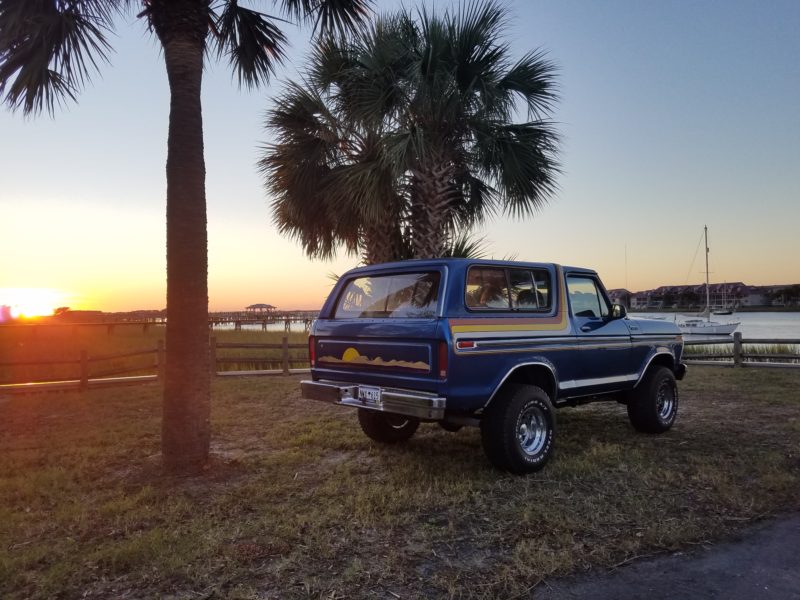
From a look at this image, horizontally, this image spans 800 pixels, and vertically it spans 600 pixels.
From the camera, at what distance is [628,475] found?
530 centimetres

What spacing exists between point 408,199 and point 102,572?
971cm

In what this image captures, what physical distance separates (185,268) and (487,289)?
3000mm

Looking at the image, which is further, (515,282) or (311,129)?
(311,129)

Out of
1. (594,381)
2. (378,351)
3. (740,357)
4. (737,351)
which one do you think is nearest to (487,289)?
(378,351)

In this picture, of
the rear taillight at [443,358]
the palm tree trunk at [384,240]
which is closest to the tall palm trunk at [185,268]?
the rear taillight at [443,358]

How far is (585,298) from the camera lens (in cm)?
656

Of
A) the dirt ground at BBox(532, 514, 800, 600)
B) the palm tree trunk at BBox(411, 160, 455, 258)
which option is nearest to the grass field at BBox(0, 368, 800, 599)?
the dirt ground at BBox(532, 514, 800, 600)

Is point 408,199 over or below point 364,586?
over

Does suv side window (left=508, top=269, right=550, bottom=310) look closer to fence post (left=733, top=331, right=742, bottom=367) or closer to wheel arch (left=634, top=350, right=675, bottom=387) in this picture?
wheel arch (left=634, top=350, right=675, bottom=387)

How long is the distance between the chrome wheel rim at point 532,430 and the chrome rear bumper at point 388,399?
43.4 inches

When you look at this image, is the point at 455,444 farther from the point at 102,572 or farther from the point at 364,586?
the point at 102,572

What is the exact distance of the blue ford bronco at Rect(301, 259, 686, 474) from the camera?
16.3ft

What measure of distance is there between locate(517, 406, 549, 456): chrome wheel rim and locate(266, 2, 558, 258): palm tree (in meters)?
5.99

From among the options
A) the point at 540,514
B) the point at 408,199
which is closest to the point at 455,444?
the point at 540,514
